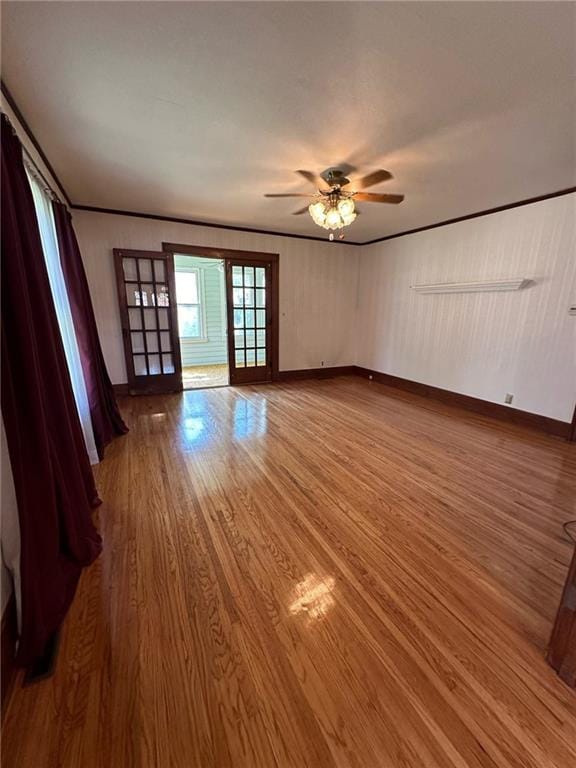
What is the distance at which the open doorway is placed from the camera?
6574 mm

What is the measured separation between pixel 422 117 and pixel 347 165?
74cm

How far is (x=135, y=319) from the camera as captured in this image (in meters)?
4.42

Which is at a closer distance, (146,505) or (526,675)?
(526,675)

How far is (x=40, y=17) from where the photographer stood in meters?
1.31

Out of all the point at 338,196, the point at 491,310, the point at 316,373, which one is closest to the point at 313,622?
the point at 338,196

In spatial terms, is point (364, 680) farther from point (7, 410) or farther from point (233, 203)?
point (233, 203)

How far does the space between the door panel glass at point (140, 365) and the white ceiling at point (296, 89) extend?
2.29 metres

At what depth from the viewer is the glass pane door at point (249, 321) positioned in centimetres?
501

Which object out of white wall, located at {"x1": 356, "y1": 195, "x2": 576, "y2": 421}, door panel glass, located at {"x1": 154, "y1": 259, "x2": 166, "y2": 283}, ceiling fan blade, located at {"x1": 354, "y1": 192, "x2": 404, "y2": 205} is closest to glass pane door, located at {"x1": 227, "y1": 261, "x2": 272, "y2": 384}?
door panel glass, located at {"x1": 154, "y1": 259, "x2": 166, "y2": 283}

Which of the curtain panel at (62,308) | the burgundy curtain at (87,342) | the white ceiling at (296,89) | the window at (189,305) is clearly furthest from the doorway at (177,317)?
the curtain panel at (62,308)

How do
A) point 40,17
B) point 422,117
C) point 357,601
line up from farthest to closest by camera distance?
point 422,117
point 357,601
point 40,17

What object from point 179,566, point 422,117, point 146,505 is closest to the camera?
point 179,566

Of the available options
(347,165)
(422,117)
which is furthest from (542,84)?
(347,165)

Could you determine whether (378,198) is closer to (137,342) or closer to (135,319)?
(135,319)
